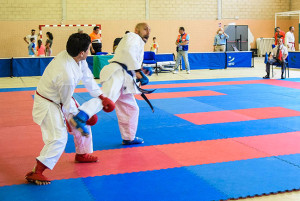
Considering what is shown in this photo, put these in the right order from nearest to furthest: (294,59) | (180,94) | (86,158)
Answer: (86,158)
(180,94)
(294,59)

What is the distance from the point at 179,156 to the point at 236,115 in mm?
3082

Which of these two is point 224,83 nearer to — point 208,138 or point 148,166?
point 208,138

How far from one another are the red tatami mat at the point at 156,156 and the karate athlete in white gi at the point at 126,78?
40cm

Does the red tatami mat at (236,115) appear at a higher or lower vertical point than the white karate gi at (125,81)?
lower

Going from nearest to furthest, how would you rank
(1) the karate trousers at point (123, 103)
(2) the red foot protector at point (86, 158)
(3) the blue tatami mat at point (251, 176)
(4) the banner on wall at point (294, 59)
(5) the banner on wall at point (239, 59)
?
(3) the blue tatami mat at point (251, 176) → (2) the red foot protector at point (86, 158) → (1) the karate trousers at point (123, 103) → (4) the banner on wall at point (294, 59) → (5) the banner on wall at point (239, 59)

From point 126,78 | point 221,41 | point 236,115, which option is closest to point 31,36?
point 221,41

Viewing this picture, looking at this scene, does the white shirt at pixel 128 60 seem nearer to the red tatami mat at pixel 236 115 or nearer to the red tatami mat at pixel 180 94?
the red tatami mat at pixel 236 115

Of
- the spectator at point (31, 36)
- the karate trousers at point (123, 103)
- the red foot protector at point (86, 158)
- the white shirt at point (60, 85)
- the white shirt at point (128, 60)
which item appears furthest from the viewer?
the spectator at point (31, 36)

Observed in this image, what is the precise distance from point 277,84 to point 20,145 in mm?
9482

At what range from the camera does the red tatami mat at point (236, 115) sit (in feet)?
24.5

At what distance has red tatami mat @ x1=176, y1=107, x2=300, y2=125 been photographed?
7.46 metres

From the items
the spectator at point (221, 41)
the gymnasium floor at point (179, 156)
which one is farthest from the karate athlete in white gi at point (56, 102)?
the spectator at point (221, 41)

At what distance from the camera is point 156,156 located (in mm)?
5145

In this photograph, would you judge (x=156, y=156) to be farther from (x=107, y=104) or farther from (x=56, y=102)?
(x=56, y=102)
